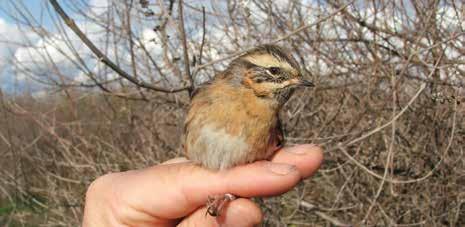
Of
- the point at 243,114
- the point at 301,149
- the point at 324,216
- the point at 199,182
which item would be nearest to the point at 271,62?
the point at 243,114

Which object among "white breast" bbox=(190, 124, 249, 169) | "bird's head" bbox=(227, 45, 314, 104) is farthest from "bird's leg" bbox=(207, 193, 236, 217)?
"bird's head" bbox=(227, 45, 314, 104)

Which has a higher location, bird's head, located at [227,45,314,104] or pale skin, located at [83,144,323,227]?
bird's head, located at [227,45,314,104]

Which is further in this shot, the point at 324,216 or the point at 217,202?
the point at 324,216

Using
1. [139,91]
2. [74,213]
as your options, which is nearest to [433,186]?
[139,91]

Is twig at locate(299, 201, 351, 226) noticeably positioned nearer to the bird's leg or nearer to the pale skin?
the pale skin

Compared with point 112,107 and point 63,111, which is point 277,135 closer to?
point 112,107

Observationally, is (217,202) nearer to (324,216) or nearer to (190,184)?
(190,184)

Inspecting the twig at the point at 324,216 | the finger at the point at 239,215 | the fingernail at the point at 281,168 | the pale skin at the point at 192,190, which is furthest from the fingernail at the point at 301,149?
the twig at the point at 324,216
